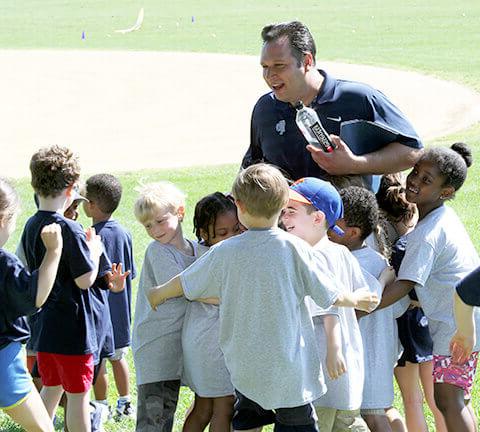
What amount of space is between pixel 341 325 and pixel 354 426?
484mm

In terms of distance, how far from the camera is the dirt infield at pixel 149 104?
18.9 meters

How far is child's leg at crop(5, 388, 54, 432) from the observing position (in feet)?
16.6

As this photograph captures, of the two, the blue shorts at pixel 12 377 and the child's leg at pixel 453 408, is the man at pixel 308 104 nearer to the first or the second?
the child's leg at pixel 453 408

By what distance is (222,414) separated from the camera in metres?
5.21

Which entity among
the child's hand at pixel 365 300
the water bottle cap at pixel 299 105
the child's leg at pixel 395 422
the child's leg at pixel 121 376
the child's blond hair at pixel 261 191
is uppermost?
the water bottle cap at pixel 299 105

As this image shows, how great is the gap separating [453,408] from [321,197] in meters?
1.27

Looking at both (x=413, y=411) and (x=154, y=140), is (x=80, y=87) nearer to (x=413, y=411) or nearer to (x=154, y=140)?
(x=154, y=140)

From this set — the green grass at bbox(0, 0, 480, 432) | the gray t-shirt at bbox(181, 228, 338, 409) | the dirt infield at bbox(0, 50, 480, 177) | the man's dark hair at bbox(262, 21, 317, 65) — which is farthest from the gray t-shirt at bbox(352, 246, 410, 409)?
the dirt infield at bbox(0, 50, 480, 177)

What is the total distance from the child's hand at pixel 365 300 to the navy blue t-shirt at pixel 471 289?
615mm

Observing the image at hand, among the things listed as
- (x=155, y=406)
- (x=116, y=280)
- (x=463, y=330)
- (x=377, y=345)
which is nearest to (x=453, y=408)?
(x=377, y=345)

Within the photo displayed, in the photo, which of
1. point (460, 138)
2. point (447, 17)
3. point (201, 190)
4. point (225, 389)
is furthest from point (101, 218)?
point (447, 17)

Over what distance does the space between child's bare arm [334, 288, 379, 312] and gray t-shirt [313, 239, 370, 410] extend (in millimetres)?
69

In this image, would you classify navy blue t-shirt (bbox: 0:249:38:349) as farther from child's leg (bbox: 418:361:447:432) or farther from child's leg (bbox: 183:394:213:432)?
child's leg (bbox: 418:361:447:432)

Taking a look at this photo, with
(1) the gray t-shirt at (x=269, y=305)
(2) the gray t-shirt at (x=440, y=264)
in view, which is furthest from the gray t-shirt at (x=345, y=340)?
(2) the gray t-shirt at (x=440, y=264)
